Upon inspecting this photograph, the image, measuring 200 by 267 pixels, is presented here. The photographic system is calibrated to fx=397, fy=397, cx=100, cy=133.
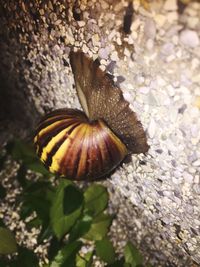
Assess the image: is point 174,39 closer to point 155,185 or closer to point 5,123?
point 155,185

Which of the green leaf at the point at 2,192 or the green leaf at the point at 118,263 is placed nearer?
the green leaf at the point at 118,263

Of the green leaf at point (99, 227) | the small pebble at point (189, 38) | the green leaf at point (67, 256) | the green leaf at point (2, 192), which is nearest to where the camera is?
the small pebble at point (189, 38)

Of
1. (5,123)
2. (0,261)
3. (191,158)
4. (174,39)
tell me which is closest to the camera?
(174,39)

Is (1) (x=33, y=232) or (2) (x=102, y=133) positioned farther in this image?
(1) (x=33, y=232)

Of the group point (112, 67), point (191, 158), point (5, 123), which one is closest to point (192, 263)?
point (191, 158)

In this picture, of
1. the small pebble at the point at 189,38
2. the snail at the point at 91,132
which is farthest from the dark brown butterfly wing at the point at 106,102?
the small pebble at the point at 189,38

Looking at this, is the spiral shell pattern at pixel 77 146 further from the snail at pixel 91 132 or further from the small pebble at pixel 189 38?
the small pebble at pixel 189 38

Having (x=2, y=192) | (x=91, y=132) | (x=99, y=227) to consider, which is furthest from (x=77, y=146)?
(x=2, y=192)
